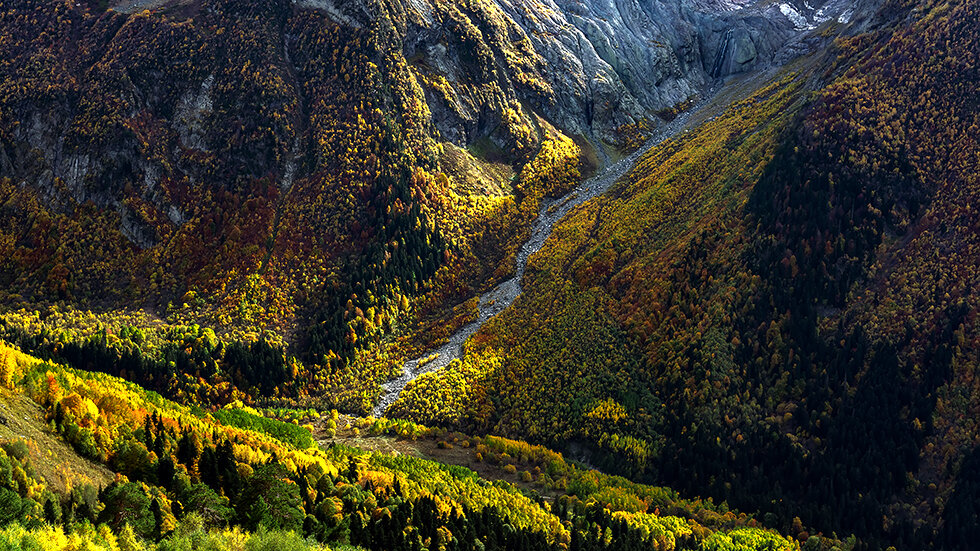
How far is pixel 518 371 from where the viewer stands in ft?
439

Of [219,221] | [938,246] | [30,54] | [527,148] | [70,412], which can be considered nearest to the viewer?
[70,412]

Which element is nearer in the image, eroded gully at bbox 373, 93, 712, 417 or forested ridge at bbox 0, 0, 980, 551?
forested ridge at bbox 0, 0, 980, 551

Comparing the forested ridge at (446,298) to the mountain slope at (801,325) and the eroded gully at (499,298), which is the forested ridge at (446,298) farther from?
the eroded gully at (499,298)

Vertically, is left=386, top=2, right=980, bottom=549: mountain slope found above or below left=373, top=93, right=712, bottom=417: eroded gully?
below

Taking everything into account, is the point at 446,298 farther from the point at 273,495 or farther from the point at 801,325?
the point at 273,495

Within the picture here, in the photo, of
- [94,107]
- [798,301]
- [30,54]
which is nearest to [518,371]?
[798,301]

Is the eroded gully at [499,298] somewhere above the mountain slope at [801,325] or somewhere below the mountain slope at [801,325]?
→ above

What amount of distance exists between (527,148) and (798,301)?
97.3 metres

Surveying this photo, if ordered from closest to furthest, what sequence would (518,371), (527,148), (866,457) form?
(866,457), (518,371), (527,148)

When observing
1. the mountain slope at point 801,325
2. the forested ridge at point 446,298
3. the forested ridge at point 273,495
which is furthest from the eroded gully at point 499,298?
the forested ridge at point 273,495

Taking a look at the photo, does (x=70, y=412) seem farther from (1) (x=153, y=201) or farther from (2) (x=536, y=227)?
(2) (x=536, y=227)

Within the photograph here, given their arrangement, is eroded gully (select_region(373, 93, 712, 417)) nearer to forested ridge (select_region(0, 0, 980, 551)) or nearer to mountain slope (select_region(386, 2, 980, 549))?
forested ridge (select_region(0, 0, 980, 551))

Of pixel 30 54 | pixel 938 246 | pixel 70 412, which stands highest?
pixel 30 54

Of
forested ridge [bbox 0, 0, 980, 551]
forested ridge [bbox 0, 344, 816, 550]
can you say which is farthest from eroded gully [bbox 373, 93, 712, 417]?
forested ridge [bbox 0, 344, 816, 550]
